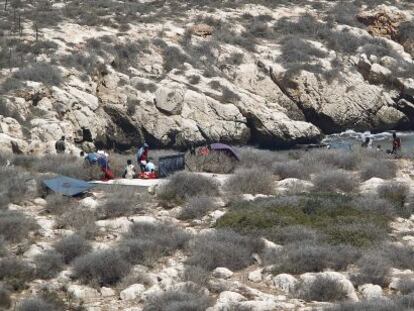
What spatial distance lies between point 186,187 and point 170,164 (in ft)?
13.2

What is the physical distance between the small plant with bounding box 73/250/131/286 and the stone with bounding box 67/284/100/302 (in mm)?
198

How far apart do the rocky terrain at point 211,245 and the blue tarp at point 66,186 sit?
27cm

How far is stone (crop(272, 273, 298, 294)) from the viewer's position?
36.1ft

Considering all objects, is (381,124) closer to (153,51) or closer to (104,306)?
(153,51)

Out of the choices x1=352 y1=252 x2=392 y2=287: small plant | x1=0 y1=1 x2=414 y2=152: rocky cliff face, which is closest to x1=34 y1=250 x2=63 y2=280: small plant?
x1=352 y1=252 x2=392 y2=287: small plant

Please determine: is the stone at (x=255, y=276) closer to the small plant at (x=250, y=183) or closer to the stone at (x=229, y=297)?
the stone at (x=229, y=297)

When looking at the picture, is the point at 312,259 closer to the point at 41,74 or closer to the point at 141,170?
the point at 141,170

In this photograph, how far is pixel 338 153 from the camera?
2275cm

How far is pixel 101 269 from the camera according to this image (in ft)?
37.1

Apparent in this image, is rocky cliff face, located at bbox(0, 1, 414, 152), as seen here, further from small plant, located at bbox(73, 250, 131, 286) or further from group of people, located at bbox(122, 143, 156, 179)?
small plant, located at bbox(73, 250, 131, 286)

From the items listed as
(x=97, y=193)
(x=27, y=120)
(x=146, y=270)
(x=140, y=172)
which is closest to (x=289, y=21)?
(x=27, y=120)

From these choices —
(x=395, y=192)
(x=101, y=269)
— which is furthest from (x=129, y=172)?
(x=101, y=269)

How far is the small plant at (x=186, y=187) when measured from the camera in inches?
672

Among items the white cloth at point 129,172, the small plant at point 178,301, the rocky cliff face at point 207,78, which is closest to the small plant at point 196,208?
the white cloth at point 129,172
